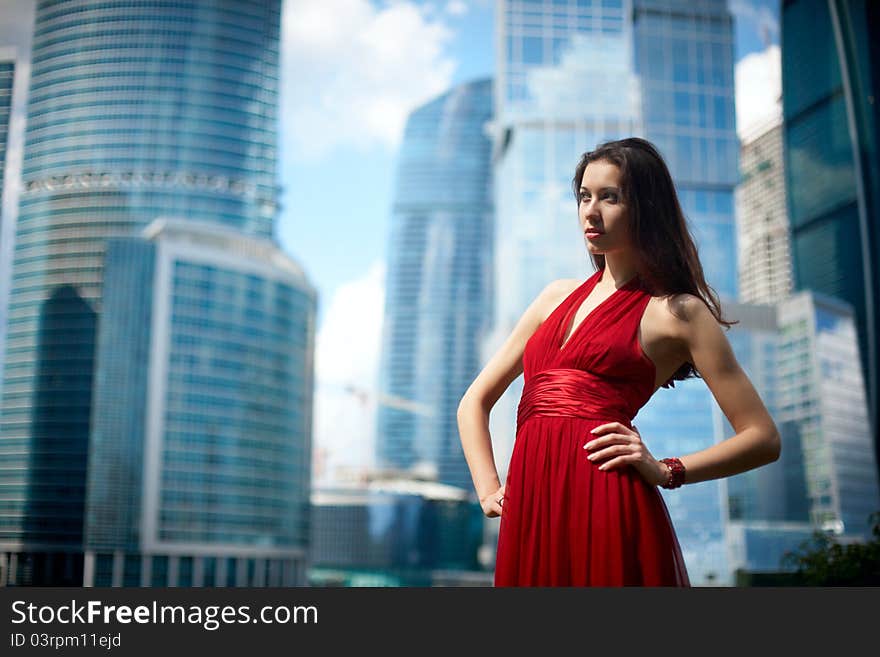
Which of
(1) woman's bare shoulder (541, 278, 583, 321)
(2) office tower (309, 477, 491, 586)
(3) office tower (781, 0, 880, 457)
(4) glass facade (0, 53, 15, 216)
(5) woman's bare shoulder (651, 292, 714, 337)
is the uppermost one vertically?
(3) office tower (781, 0, 880, 457)

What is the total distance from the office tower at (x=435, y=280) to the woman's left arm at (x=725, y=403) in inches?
3141

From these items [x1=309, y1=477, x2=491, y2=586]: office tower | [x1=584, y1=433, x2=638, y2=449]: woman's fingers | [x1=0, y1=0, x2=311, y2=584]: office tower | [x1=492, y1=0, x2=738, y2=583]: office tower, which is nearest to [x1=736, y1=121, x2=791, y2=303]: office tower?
[x1=492, y1=0, x2=738, y2=583]: office tower

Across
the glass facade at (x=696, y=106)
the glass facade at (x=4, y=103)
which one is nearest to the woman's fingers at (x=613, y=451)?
the glass facade at (x=4, y=103)

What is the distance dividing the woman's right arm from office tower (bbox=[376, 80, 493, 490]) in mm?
79661

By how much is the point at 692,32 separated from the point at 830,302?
58.2ft

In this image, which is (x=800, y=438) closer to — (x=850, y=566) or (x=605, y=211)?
(x=850, y=566)

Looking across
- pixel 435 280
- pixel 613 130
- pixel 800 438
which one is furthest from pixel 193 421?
pixel 435 280

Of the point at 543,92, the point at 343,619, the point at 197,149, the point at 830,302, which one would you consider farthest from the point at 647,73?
the point at 343,619

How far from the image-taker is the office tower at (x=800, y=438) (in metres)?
35.2

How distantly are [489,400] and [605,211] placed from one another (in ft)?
0.99

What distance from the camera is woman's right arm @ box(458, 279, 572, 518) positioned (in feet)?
4.58

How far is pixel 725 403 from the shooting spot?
1321 millimetres

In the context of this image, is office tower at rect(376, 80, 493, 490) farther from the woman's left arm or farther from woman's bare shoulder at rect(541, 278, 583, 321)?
the woman's left arm

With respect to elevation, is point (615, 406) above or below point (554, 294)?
below
